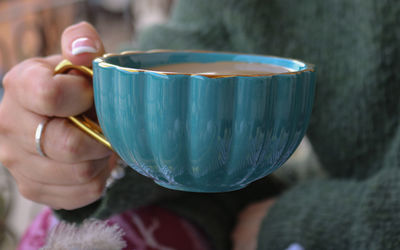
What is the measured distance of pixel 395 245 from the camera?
0.34m

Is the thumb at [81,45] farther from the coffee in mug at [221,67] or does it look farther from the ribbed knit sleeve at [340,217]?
the ribbed knit sleeve at [340,217]

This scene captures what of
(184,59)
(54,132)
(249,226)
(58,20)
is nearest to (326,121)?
(249,226)

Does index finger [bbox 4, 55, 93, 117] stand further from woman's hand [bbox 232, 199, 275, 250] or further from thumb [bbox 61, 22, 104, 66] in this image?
woman's hand [bbox 232, 199, 275, 250]

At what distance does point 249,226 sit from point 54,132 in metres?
0.30

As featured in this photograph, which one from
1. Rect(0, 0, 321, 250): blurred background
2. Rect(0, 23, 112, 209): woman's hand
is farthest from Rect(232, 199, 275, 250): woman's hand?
Rect(0, 0, 321, 250): blurred background

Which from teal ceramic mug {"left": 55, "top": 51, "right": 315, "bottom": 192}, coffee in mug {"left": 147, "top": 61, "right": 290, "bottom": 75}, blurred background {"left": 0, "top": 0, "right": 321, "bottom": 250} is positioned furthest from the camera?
blurred background {"left": 0, "top": 0, "right": 321, "bottom": 250}

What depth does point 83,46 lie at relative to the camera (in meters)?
0.31

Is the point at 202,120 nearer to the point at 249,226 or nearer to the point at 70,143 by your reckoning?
the point at 70,143

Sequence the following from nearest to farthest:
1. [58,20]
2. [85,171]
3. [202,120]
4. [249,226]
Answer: [202,120] → [85,171] → [249,226] → [58,20]

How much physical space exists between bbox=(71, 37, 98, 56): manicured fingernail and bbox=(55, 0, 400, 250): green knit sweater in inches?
6.7

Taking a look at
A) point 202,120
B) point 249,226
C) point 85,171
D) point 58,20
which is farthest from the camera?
point 58,20

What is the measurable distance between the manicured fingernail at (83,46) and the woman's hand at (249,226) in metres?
0.30

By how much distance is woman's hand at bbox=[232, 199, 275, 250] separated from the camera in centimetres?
47

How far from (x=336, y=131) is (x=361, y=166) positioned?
66mm
